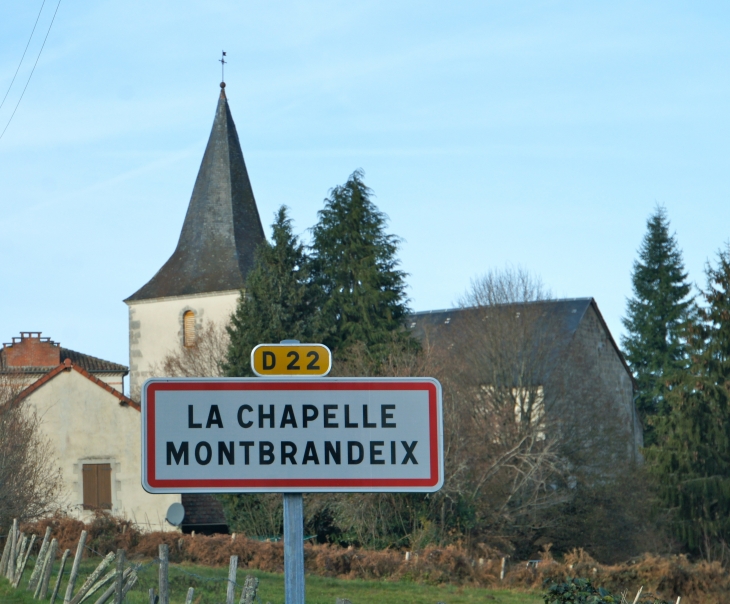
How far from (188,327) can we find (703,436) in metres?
25.9

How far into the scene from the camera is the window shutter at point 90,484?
3438 centimetres

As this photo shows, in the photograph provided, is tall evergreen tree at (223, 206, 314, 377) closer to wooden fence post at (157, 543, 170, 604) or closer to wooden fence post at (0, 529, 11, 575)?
wooden fence post at (0, 529, 11, 575)

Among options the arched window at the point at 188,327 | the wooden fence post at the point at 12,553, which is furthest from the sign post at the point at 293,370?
the arched window at the point at 188,327

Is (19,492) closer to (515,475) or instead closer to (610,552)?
(515,475)

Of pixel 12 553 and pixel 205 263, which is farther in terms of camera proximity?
pixel 205 263

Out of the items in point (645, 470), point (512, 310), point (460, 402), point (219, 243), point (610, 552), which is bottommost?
point (610, 552)

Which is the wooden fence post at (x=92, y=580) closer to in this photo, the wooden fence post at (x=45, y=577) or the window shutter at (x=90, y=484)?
the wooden fence post at (x=45, y=577)

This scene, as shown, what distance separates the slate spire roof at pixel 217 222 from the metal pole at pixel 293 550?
49402mm

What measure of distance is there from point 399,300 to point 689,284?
31.8 meters

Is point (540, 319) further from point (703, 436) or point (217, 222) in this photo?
point (217, 222)

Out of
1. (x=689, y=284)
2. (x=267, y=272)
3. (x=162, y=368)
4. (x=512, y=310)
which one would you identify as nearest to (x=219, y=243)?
(x=162, y=368)

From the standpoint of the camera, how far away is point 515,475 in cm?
3266

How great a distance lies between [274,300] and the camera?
38719 millimetres

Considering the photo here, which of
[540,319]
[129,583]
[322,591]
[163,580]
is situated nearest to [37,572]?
[129,583]
